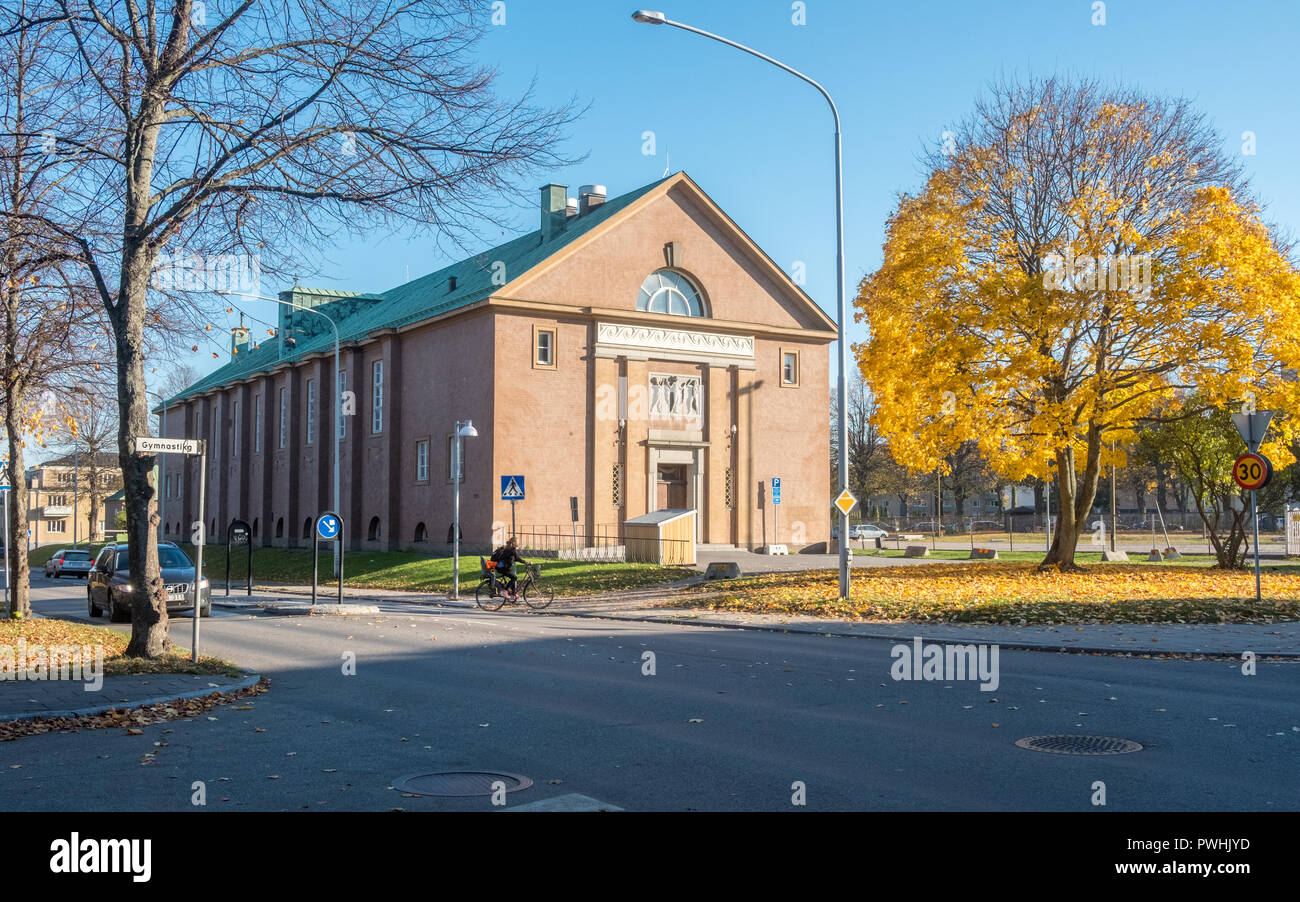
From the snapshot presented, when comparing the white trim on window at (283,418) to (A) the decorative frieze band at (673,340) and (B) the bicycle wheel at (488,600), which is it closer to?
(A) the decorative frieze band at (673,340)

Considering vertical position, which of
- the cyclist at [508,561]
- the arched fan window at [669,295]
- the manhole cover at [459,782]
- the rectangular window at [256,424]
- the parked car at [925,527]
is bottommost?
the parked car at [925,527]

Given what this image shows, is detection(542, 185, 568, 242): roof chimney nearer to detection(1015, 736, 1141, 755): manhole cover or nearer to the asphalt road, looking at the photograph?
the asphalt road

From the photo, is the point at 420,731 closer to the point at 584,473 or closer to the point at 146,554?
the point at 146,554

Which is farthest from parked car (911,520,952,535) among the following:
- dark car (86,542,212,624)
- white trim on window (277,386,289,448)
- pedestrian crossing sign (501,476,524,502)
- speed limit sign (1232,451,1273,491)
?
dark car (86,542,212,624)

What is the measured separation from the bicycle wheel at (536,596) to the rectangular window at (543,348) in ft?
46.1

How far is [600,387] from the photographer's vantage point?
40.7 m

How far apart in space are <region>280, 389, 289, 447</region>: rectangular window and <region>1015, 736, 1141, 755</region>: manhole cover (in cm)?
5038

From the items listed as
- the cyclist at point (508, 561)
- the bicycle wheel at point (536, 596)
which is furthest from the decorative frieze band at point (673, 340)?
the cyclist at point (508, 561)

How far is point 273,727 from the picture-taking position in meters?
9.30

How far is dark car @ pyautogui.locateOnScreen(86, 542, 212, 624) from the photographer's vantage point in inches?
890

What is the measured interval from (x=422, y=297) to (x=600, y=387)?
37.6 ft

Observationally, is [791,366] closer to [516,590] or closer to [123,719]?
[516,590]

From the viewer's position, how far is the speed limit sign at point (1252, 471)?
1812 cm
